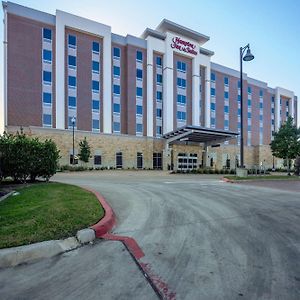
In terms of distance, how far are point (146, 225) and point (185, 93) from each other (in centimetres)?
4603

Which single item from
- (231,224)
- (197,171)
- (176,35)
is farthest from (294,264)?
(176,35)

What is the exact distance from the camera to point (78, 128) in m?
38.9

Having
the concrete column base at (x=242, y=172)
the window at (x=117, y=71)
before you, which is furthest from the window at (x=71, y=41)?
the concrete column base at (x=242, y=172)

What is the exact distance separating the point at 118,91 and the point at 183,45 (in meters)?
17.3

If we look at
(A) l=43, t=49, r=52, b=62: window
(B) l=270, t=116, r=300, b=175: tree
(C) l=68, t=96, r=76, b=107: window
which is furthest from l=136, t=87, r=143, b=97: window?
(B) l=270, t=116, r=300, b=175: tree

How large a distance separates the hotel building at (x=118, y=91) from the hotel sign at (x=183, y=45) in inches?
8.0

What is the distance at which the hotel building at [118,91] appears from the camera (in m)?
35.6

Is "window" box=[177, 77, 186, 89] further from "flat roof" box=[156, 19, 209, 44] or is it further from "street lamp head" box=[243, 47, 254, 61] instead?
"street lamp head" box=[243, 47, 254, 61]

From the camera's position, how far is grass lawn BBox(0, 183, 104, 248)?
465 centimetres

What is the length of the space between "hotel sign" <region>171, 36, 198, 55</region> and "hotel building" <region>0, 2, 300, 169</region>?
0.66 ft

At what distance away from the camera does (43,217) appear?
577 centimetres

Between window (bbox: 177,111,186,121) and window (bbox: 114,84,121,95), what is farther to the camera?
window (bbox: 177,111,186,121)

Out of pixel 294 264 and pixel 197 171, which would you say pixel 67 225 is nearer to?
pixel 294 264

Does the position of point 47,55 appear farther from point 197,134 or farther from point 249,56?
point 249,56
